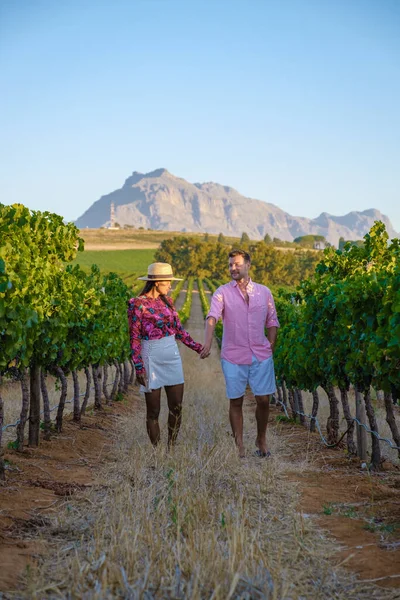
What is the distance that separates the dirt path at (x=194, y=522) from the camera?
3.49m

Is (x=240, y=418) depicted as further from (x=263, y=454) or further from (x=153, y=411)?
(x=153, y=411)

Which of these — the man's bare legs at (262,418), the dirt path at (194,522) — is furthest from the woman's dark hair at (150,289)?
the dirt path at (194,522)

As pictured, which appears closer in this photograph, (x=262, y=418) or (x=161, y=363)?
(x=161, y=363)

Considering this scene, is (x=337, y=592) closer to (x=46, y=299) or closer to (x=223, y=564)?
(x=223, y=564)

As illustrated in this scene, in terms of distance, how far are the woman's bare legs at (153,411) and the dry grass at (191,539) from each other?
1.22 feet

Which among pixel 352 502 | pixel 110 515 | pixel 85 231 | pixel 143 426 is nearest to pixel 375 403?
pixel 143 426

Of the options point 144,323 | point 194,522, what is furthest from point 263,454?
point 194,522

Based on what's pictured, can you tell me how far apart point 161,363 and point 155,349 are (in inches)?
5.9

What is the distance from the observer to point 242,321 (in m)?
7.39

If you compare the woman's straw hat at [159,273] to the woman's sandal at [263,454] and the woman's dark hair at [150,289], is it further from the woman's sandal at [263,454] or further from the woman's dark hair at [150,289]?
the woman's sandal at [263,454]

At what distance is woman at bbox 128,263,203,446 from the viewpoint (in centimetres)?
709

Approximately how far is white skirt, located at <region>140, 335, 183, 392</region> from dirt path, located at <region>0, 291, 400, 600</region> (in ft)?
2.23

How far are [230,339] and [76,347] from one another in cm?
404

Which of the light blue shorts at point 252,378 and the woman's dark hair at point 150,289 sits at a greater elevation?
the woman's dark hair at point 150,289
